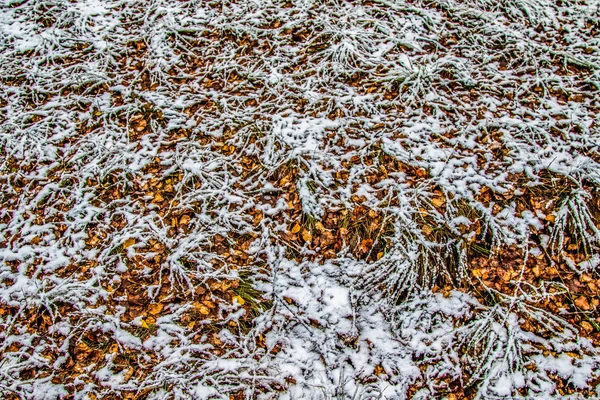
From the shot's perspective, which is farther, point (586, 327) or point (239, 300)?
point (239, 300)

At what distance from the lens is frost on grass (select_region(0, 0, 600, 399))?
8.07ft

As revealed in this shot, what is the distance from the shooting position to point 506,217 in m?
2.94

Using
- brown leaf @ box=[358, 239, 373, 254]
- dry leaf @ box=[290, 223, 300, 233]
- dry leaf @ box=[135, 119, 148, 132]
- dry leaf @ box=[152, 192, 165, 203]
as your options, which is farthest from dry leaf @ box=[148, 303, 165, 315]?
dry leaf @ box=[135, 119, 148, 132]

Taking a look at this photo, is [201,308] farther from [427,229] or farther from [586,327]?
[586,327]

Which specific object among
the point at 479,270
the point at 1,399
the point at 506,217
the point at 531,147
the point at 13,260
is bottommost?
the point at 1,399

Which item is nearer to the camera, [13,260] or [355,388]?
[355,388]

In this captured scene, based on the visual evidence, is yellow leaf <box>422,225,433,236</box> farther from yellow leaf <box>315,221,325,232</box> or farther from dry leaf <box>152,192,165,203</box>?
dry leaf <box>152,192,165,203</box>

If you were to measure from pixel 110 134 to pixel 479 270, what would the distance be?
3.57 meters

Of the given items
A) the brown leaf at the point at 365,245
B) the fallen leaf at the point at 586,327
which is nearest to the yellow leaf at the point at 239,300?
the brown leaf at the point at 365,245

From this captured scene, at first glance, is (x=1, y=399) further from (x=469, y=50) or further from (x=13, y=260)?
(x=469, y=50)

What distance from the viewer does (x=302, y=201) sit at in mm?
3098

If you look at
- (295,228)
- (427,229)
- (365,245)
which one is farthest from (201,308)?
(427,229)

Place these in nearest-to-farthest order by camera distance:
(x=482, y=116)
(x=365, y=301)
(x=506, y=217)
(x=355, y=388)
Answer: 1. (x=355, y=388)
2. (x=365, y=301)
3. (x=506, y=217)
4. (x=482, y=116)

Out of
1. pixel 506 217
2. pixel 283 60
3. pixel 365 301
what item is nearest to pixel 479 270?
pixel 506 217
